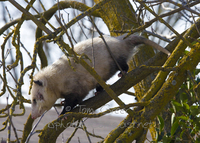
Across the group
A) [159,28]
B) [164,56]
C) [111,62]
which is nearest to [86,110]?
[111,62]

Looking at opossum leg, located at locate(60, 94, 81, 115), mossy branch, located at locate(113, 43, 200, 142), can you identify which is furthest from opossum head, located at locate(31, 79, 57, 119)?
mossy branch, located at locate(113, 43, 200, 142)

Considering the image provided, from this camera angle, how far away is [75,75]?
3.03m

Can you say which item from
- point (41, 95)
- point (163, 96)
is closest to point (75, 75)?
point (41, 95)

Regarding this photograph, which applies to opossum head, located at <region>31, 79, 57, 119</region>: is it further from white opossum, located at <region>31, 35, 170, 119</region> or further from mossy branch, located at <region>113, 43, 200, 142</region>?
mossy branch, located at <region>113, 43, 200, 142</region>

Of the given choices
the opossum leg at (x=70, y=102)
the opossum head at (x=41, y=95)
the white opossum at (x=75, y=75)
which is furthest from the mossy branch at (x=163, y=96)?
the opossum head at (x=41, y=95)

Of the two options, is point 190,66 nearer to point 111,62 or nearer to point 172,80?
point 172,80

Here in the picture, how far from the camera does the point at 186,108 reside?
238 cm

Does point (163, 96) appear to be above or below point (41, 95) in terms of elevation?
below

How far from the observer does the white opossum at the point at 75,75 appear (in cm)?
305

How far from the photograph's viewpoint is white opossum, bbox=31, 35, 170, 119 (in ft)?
10.0

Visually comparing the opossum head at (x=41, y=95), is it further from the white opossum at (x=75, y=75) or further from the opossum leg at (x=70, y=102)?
the opossum leg at (x=70, y=102)

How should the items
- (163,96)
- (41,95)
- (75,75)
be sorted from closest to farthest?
1. (163,96)
2. (75,75)
3. (41,95)

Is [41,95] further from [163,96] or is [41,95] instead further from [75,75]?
[163,96]

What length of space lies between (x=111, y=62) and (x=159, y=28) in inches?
98.3
